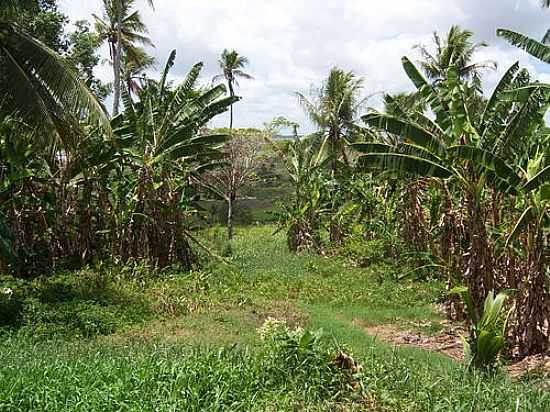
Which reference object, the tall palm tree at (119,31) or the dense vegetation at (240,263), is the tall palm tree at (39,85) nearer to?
the dense vegetation at (240,263)

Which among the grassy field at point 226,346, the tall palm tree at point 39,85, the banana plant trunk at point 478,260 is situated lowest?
the grassy field at point 226,346

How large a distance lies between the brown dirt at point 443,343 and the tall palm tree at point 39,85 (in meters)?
5.52

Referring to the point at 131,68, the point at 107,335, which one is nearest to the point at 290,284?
the point at 107,335

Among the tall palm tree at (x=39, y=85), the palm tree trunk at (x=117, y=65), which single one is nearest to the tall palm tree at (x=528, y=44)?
the tall palm tree at (x=39, y=85)

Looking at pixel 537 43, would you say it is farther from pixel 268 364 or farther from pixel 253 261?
pixel 253 261

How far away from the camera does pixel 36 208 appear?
42.3ft

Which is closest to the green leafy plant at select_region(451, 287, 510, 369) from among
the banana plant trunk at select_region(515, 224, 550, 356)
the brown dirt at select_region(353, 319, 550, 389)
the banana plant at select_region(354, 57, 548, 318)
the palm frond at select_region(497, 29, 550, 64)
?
the brown dirt at select_region(353, 319, 550, 389)

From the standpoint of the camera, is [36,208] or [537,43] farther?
[36,208]

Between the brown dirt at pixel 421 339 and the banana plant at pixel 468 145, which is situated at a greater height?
the banana plant at pixel 468 145

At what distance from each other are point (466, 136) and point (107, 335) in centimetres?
599

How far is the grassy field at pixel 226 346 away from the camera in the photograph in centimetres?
478

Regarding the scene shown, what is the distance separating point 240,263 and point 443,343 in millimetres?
8337

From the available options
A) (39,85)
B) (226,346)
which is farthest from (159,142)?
(226,346)

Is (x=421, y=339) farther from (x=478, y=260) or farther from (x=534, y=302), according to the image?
(x=534, y=302)
